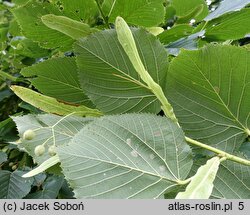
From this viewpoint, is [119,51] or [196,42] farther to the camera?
[196,42]

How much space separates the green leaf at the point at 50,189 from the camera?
4.52ft

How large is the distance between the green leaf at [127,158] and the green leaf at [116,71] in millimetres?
87

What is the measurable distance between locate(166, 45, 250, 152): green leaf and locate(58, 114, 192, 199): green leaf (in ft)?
0.28

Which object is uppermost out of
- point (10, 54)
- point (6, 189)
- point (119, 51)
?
point (119, 51)

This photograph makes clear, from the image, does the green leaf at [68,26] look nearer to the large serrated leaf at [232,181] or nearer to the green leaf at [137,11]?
the green leaf at [137,11]

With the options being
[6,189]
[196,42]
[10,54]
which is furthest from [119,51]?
[10,54]

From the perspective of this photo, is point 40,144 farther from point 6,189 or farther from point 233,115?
point 6,189

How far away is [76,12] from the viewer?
3.37 feet

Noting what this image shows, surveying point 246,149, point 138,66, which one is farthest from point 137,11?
point 246,149

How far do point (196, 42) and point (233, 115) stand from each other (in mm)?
292

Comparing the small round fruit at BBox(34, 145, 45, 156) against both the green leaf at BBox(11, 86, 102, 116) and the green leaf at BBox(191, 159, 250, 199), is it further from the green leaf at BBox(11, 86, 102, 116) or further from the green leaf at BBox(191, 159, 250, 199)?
the green leaf at BBox(191, 159, 250, 199)

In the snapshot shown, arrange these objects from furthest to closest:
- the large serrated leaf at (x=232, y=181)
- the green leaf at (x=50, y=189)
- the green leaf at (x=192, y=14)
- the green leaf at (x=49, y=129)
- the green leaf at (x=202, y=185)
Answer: the green leaf at (x=50, y=189) → the green leaf at (x=192, y=14) → the green leaf at (x=49, y=129) → the large serrated leaf at (x=232, y=181) → the green leaf at (x=202, y=185)

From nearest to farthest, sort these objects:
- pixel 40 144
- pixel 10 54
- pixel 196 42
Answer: pixel 40 144, pixel 196 42, pixel 10 54

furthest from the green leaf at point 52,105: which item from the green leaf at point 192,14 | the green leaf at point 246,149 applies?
the green leaf at point 192,14
